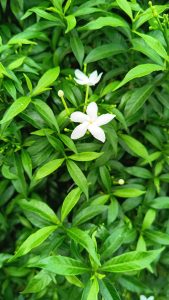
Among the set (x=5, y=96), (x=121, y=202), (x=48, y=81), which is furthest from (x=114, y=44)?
(x=121, y=202)

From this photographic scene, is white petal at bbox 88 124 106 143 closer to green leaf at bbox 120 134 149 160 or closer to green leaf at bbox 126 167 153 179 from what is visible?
green leaf at bbox 120 134 149 160

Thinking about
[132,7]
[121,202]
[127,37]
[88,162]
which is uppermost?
[132,7]

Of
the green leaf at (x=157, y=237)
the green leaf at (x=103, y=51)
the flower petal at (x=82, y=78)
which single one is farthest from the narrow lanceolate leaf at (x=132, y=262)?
the green leaf at (x=103, y=51)

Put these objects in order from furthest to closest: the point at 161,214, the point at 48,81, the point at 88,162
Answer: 1. the point at 161,214
2. the point at 88,162
3. the point at 48,81

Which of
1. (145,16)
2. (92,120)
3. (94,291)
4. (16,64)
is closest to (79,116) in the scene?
(92,120)

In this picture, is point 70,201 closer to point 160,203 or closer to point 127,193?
point 127,193

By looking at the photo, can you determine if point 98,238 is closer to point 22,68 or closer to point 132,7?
point 22,68

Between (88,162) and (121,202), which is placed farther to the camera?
(121,202)

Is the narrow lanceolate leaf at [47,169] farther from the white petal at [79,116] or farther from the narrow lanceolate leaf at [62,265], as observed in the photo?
the narrow lanceolate leaf at [62,265]
